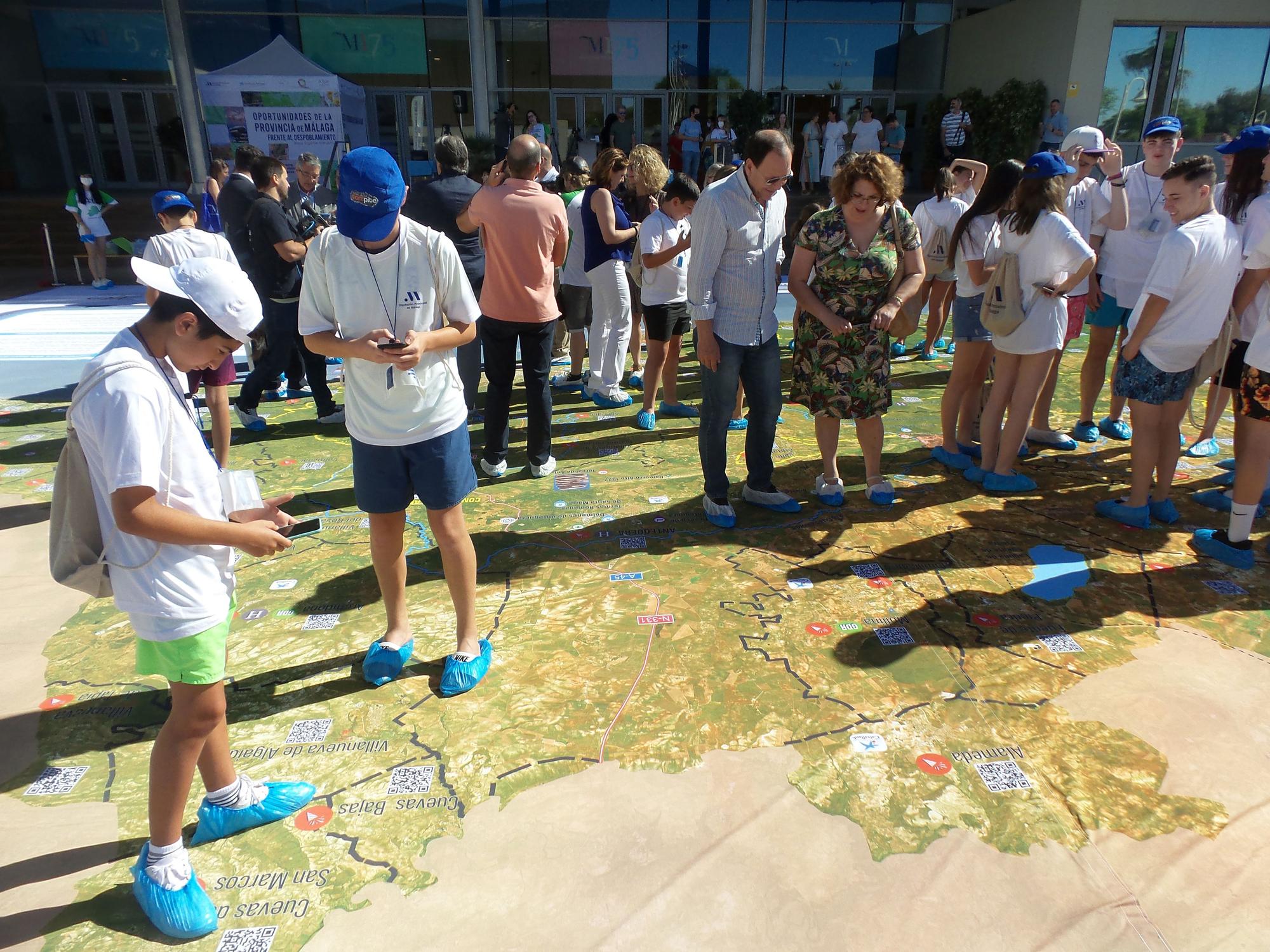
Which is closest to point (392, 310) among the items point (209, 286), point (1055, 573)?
point (209, 286)

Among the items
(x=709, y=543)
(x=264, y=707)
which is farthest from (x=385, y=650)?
(x=709, y=543)

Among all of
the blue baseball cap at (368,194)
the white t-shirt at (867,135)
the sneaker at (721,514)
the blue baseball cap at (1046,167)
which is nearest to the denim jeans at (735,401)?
the sneaker at (721,514)

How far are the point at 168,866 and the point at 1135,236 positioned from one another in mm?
5511


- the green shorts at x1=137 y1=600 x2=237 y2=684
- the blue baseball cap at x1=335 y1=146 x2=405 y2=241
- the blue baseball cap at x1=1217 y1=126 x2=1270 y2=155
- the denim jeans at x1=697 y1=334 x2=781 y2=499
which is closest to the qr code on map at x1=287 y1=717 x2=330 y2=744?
the green shorts at x1=137 y1=600 x2=237 y2=684

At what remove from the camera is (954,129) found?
49.6 feet

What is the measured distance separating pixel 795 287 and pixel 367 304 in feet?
7.43

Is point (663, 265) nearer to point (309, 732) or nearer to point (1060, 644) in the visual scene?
point (1060, 644)

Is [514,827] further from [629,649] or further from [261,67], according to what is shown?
[261,67]

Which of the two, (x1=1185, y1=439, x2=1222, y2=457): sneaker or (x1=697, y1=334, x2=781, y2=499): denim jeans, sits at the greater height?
(x1=697, y1=334, x2=781, y2=499): denim jeans

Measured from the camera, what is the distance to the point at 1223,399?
16.7 feet

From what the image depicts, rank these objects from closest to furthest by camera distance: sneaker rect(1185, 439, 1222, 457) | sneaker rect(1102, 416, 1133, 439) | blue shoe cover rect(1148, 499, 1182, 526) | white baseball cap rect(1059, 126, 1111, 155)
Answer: blue shoe cover rect(1148, 499, 1182, 526), white baseball cap rect(1059, 126, 1111, 155), sneaker rect(1185, 439, 1222, 457), sneaker rect(1102, 416, 1133, 439)

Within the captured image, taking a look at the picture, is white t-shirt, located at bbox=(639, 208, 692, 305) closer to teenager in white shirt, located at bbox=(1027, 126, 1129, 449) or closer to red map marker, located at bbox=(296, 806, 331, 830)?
teenager in white shirt, located at bbox=(1027, 126, 1129, 449)

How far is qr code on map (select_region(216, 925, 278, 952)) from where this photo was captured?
190 cm

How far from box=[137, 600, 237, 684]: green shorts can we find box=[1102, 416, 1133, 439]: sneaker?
5422 mm
